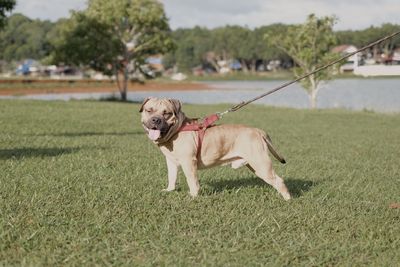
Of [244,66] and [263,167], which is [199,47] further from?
[263,167]

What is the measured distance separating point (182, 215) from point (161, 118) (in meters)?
1.11

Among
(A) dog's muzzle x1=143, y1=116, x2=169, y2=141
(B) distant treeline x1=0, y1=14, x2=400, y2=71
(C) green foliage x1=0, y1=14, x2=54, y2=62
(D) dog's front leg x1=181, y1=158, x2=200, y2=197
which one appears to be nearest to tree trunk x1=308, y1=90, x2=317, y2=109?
(D) dog's front leg x1=181, y1=158, x2=200, y2=197

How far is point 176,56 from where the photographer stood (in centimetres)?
13462

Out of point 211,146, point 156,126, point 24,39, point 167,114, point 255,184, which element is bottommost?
point 255,184

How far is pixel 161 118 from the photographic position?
5.96 metres

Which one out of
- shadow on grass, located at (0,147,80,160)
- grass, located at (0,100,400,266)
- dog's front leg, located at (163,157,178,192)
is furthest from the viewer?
shadow on grass, located at (0,147,80,160)

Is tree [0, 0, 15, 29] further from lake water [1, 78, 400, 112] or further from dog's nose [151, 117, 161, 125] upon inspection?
dog's nose [151, 117, 161, 125]

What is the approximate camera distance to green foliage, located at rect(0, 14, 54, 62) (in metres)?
130

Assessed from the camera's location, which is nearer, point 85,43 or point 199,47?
point 85,43

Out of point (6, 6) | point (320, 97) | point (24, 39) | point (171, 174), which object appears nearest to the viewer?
point (171, 174)

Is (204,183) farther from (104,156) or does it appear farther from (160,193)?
(104,156)

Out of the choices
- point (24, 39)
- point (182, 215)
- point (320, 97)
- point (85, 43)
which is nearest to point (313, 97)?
point (320, 97)

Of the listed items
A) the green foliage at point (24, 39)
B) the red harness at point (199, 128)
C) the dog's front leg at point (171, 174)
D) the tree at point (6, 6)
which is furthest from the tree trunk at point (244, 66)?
the red harness at point (199, 128)

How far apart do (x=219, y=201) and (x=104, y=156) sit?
4.35m
